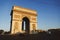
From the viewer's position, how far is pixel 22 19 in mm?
21141

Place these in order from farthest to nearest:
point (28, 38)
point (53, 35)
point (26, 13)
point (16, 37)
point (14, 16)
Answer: point (26, 13) → point (14, 16) → point (16, 37) → point (28, 38) → point (53, 35)

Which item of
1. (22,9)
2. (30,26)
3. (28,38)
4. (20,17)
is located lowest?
(28,38)

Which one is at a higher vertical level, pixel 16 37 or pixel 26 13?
pixel 26 13

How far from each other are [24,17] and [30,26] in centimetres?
185

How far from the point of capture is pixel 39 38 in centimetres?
1224

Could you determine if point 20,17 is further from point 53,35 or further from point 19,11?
point 53,35

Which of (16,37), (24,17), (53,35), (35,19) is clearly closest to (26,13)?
(24,17)

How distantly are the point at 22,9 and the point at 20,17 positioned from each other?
1.48 meters

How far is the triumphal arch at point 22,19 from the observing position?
1939cm

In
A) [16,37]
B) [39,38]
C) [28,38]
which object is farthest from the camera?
[16,37]

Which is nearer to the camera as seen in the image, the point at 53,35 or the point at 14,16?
the point at 53,35

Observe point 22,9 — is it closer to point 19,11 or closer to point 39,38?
point 19,11

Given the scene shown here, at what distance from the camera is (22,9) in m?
20.7

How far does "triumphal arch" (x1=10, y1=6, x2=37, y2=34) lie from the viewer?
1939 centimetres
